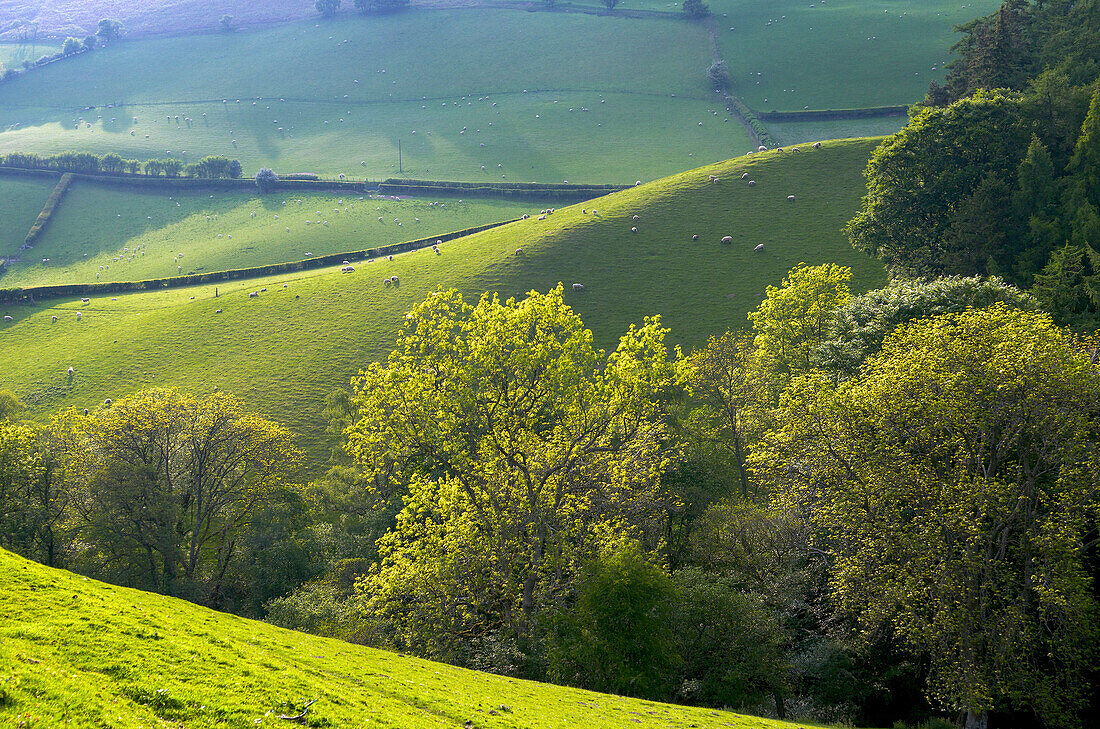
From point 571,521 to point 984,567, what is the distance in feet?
67.0

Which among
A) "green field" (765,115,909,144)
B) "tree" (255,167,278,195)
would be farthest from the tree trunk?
"tree" (255,167,278,195)

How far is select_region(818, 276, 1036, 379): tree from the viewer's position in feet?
134

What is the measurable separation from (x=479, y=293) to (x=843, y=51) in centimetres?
13747

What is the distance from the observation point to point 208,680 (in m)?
16.0

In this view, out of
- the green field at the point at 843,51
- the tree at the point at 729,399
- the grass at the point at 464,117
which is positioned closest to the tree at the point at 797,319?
the tree at the point at 729,399

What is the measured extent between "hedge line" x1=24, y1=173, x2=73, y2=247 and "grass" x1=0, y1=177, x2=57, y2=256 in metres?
1.23

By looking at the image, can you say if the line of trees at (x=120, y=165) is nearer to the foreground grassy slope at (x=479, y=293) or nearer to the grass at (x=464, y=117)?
the grass at (x=464, y=117)

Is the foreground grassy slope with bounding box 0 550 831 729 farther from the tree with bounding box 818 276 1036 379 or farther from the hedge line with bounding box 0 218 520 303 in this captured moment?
the hedge line with bounding box 0 218 520 303

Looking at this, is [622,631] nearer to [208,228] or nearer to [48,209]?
[208,228]

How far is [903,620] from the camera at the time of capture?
96.6 feet

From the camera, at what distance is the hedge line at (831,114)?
136375 millimetres

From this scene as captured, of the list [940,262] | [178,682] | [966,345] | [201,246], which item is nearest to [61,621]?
[178,682]

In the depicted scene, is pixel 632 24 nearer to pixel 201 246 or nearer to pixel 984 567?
→ pixel 201 246

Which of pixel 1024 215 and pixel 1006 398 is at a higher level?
pixel 1024 215
